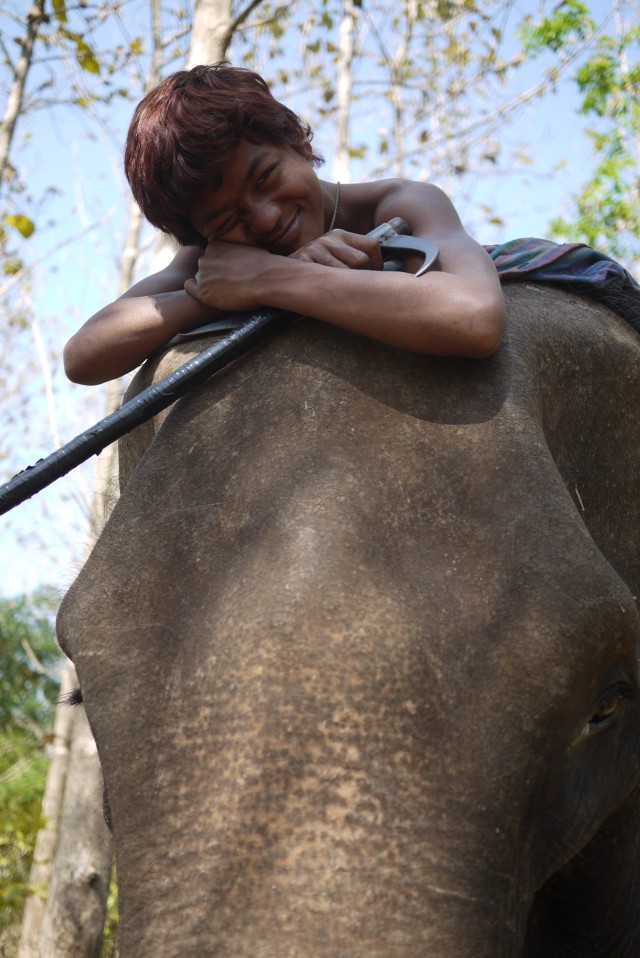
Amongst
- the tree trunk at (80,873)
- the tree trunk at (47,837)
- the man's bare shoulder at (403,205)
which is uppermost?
the man's bare shoulder at (403,205)

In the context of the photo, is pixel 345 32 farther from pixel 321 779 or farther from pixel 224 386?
pixel 321 779

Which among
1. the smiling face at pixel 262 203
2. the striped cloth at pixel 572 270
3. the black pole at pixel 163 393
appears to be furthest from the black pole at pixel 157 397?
the striped cloth at pixel 572 270

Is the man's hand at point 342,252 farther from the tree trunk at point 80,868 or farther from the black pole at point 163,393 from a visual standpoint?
the tree trunk at point 80,868

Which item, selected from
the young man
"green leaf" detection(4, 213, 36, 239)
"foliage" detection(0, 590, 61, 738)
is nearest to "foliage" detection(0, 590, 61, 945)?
"foliage" detection(0, 590, 61, 738)

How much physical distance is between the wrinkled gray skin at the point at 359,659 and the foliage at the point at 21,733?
519cm

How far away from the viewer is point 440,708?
171cm

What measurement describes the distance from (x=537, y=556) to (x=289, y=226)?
1003mm

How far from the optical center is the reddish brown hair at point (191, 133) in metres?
2.32

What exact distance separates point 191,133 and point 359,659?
124 centimetres

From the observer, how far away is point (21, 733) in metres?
16.3

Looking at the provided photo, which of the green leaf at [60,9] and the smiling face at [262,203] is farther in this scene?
the green leaf at [60,9]

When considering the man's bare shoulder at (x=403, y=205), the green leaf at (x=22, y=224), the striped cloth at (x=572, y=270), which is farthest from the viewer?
the green leaf at (x=22, y=224)

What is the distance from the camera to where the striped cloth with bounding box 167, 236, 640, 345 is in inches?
103

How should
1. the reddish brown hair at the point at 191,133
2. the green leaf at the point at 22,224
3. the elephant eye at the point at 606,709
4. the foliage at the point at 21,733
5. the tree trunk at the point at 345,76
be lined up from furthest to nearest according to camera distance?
the tree trunk at the point at 345,76 < the foliage at the point at 21,733 < the green leaf at the point at 22,224 < the reddish brown hair at the point at 191,133 < the elephant eye at the point at 606,709
